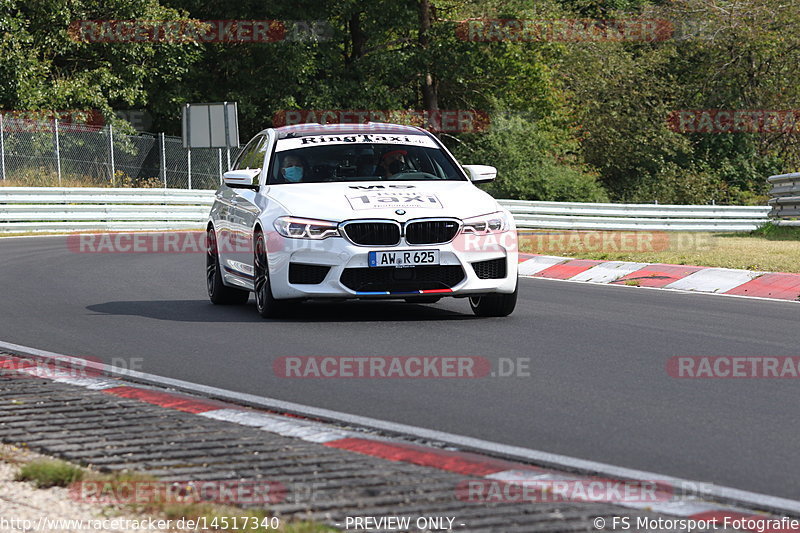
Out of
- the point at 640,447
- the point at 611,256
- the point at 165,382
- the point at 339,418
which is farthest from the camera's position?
the point at 611,256

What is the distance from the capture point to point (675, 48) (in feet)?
167

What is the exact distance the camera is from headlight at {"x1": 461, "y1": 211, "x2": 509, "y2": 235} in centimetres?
1057

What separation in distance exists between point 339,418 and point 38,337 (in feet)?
13.4

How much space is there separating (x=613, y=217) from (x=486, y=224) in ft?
75.4

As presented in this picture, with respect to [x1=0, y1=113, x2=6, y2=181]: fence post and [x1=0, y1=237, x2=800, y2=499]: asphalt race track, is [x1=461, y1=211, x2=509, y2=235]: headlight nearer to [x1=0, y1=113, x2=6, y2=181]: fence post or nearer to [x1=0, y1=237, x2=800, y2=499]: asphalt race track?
[x1=0, y1=237, x2=800, y2=499]: asphalt race track

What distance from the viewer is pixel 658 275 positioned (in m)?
15.5

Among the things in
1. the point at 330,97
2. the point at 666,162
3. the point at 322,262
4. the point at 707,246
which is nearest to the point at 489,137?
the point at 330,97

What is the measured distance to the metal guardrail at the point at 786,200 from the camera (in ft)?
68.8

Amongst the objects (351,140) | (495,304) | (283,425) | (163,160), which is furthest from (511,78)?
(283,425)

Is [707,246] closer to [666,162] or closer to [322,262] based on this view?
[322,262]

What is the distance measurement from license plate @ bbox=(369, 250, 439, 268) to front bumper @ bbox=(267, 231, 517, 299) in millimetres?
33

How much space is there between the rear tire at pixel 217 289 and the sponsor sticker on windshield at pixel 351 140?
1.35m

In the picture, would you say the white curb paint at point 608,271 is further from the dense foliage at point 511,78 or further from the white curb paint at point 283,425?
the dense foliage at point 511,78

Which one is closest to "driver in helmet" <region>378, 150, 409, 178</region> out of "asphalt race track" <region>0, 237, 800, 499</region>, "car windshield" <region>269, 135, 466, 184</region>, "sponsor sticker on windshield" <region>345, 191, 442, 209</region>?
"car windshield" <region>269, 135, 466, 184</region>
